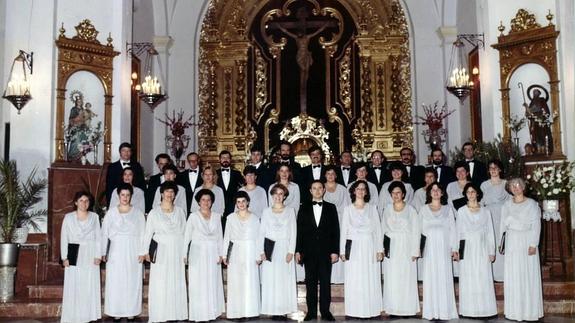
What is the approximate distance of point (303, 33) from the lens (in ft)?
49.7

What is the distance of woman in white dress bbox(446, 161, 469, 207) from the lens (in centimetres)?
898

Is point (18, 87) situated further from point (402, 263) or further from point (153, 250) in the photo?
point (402, 263)

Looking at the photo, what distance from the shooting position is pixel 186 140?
1450 cm

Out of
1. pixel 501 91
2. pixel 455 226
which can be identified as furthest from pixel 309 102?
pixel 455 226

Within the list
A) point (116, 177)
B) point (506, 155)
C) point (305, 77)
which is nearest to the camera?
point (116, 177)

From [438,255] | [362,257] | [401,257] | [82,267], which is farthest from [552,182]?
[82,267]

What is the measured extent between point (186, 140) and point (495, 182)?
24.9ft

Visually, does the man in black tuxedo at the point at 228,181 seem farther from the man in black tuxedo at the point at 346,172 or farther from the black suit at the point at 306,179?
the man in black tuxedo at the point at 346,172

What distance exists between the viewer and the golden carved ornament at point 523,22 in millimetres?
10898

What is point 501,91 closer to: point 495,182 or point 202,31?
point 495,182

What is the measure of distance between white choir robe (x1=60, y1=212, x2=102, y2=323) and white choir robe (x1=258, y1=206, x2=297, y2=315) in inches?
81.0

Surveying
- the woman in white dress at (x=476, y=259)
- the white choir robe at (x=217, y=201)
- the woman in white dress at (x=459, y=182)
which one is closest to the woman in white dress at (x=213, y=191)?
the white choir robe at (x=217, y=201)

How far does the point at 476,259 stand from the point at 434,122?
21.3 feet

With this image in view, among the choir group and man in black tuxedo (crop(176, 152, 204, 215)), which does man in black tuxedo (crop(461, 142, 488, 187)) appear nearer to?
the choir group
